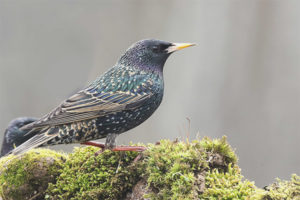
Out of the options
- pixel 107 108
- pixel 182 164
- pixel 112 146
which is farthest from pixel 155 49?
pixel 182 164

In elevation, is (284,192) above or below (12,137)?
above

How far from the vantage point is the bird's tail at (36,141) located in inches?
160

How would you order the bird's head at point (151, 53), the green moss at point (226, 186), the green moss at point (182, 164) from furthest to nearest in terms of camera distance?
the bird's head at point (151, 53)
the green moss at point (182, 164)
the green moss at point (226, 186)

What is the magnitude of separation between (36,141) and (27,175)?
0.40 metres

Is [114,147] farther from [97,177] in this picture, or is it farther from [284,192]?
[284,192]

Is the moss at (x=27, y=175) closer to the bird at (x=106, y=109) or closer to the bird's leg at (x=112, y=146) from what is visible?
the bird at (x=106, y=109)

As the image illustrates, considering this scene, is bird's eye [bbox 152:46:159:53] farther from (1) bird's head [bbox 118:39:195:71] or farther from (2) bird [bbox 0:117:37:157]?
(2) bird [bbox 0:117:37:157]

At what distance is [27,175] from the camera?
4.06m

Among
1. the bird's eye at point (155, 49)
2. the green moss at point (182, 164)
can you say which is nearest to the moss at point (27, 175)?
the green moss at point (182, 164)

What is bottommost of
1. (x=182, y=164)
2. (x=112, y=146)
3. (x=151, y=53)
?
(x=112, y=146)

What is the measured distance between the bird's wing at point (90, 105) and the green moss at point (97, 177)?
515 millimetres

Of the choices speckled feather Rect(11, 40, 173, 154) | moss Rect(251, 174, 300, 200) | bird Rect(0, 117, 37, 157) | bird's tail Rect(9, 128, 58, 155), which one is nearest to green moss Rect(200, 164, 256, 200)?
moss Rect(251, 174, 300, 200)

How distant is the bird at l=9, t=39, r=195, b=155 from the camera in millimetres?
4434

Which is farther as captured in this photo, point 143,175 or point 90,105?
point 90,105
